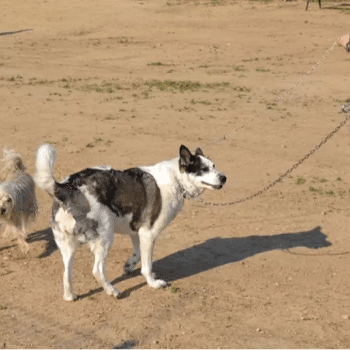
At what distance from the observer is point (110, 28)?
99.6 ft

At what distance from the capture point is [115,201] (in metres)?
7.98

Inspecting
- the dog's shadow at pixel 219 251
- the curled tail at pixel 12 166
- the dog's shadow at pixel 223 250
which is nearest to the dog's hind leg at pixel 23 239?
the curled tail at pixel 12 166

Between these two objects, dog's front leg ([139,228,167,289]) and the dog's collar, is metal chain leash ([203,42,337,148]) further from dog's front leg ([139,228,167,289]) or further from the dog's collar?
dog's front leg ([139,228,167,289])

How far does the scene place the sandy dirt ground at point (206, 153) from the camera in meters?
7.69

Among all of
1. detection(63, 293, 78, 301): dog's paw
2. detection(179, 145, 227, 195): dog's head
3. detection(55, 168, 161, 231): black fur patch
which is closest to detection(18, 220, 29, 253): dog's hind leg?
detection(63, 293, 78, 301): dog's paw

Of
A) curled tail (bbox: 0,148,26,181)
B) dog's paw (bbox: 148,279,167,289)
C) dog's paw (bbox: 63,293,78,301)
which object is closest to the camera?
dog's paw (bbox: 63,293,78,301)

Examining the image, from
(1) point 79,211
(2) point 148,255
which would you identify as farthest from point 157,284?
(1) point 79,211

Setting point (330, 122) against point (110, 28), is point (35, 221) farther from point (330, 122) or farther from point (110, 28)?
point (110, 28)

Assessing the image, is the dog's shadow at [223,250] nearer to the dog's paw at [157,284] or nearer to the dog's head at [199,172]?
the dog's paw at [157,284]

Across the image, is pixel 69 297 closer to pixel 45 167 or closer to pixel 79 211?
pixel 79 211

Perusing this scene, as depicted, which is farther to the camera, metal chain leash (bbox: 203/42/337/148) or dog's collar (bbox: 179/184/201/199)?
metal chain leash (bbox: 203/42/337/148)

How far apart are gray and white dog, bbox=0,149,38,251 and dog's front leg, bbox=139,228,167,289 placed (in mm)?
2098

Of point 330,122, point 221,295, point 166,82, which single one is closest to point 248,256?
point 221,295

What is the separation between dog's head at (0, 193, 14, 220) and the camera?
906cm
